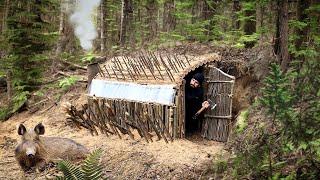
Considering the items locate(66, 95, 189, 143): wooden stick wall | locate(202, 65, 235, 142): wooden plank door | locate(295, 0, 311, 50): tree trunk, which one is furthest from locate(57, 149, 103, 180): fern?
locate(295, 0, 311, 50): tree trunk

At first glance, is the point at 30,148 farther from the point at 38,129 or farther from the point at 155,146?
the point at 155,146

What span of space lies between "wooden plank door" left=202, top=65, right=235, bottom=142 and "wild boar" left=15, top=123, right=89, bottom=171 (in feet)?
11.6

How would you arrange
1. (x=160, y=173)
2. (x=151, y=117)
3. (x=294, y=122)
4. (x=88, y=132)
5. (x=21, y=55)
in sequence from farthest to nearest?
(x=21, y=55) < (x=88, y=132) < (x=151, y=117) < (x=160, y=173) < (x=294, y=122)

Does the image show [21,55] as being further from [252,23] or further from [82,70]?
[252,23]

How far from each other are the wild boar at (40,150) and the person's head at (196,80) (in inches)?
132

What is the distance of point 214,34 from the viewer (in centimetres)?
2016

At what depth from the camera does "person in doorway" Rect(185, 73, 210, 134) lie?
11.8 metres

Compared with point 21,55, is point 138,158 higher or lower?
lower

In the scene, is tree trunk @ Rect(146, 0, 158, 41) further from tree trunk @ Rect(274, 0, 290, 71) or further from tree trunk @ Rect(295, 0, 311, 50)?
tree trunk @ Rect(274, 0, 290, 71)

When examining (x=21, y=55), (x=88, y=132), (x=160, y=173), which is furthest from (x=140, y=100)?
(x=21, y=55)

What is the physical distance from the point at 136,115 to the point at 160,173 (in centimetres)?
287

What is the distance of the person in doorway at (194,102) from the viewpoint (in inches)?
465

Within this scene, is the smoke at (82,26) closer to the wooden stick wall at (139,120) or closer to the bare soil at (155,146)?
the bare soil at (155,146)

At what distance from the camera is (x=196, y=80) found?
11812 mm
